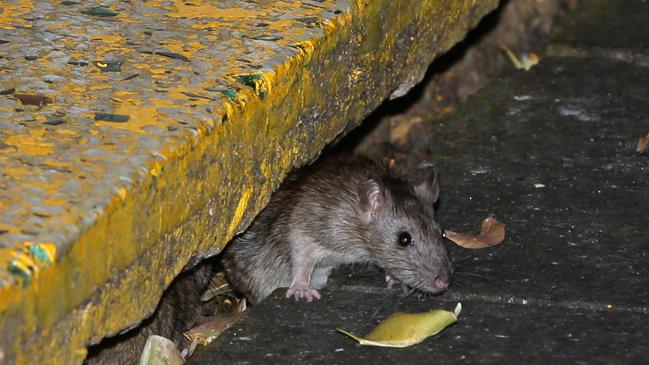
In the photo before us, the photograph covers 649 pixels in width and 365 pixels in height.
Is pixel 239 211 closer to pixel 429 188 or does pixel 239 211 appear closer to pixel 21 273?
pixel 429 188

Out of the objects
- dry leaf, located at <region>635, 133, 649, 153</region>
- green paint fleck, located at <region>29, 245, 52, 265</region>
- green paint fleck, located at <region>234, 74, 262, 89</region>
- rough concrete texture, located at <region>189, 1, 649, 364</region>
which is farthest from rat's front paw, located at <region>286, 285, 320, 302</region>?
dry leaf, located at <region>635, 133, 649, 153</region>

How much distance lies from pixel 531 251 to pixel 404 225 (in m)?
0.80

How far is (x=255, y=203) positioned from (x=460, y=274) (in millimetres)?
752

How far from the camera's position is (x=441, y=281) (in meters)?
4.44

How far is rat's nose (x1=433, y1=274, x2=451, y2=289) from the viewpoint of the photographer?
4.39 m

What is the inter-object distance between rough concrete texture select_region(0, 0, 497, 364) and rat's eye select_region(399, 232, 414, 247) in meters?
0.54

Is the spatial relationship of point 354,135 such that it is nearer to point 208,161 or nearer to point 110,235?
point 208,161

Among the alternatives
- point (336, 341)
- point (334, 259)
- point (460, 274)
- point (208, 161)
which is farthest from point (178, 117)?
point (334, 259)

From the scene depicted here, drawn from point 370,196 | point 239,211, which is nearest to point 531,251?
point 370,196

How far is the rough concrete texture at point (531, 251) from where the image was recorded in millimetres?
3830

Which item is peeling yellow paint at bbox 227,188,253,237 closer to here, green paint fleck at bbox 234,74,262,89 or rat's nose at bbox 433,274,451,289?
green paint fleck at bbox 234,74,262,89

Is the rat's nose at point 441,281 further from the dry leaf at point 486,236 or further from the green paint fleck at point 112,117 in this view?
the green paint fleck at point 112,117

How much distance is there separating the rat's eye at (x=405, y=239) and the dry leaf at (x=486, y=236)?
382 mm

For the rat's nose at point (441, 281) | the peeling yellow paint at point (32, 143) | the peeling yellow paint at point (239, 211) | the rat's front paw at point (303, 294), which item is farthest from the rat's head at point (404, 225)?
the peeling yellow paint at point (32, 143)
